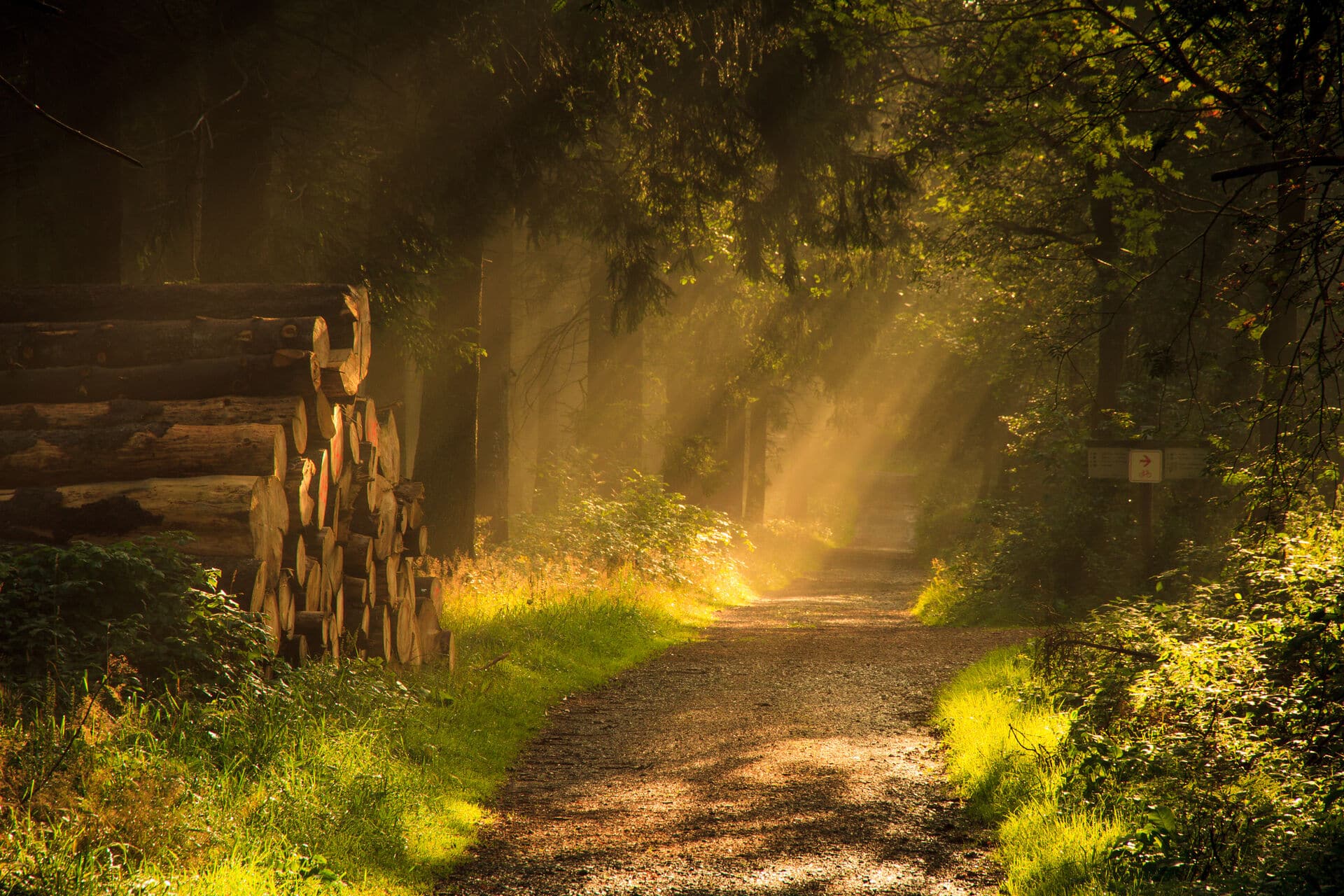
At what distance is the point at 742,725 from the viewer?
317 inches

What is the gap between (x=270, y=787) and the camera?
4.95m

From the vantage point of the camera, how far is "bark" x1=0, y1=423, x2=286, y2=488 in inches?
252

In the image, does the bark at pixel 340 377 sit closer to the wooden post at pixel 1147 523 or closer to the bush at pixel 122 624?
the bush at pixel 122 624

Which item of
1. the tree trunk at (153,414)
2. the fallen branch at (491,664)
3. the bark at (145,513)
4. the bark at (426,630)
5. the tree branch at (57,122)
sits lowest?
the fallen branch at (491,664)

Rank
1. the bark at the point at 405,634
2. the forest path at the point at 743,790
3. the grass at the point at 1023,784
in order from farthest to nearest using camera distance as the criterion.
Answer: the bark at the point at 405,634, the forest path at the point at 743,790, the grass at the point at 1023,784

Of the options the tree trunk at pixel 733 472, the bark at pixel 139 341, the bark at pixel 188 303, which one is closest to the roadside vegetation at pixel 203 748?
the bark at pixel 139 341

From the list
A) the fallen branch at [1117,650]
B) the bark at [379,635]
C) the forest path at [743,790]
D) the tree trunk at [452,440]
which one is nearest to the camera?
the forest path at [743,790]

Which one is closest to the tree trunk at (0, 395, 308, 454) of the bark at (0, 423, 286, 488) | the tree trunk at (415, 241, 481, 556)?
the bark at (0, 423, 286, 488)

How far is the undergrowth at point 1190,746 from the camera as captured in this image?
4312mm

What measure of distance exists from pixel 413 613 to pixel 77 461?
309cm

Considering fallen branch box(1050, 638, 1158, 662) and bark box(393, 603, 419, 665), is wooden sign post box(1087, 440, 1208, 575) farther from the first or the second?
bark box(393, 603, 419, 665)

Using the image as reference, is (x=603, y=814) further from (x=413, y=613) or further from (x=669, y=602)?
(x=669, y=602)

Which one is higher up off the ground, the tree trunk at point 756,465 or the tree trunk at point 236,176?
the tree trunk at point 236,176

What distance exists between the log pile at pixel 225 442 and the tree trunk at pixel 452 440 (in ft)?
16.9
